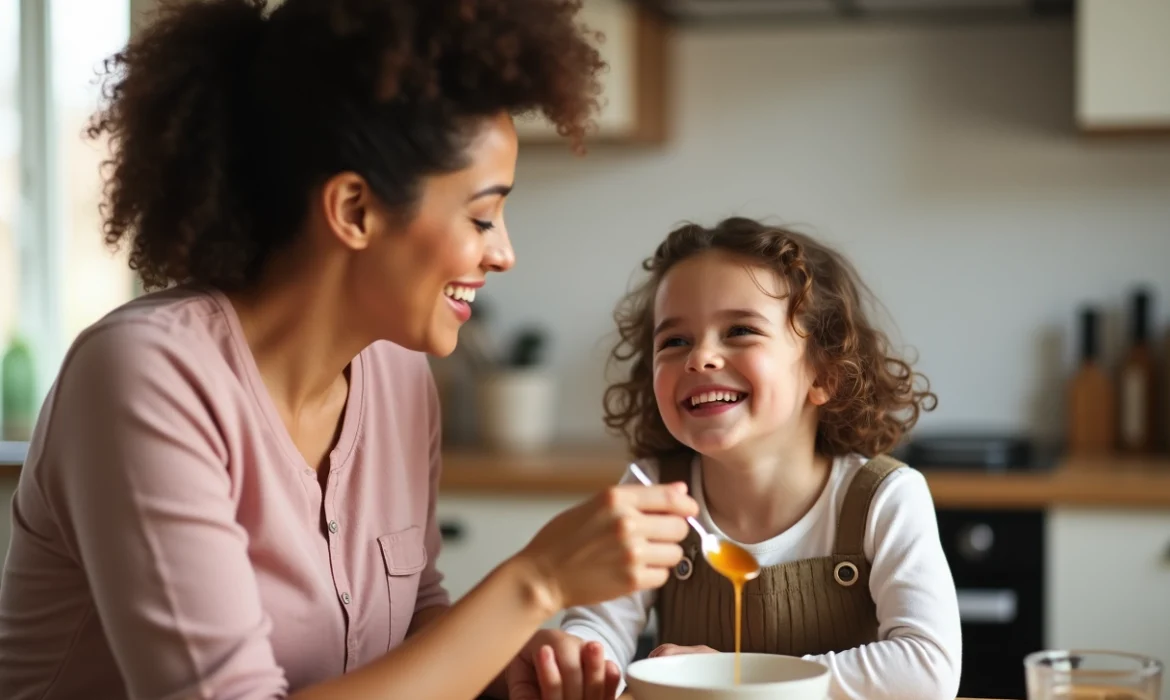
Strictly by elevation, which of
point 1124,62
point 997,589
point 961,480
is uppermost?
point 1124,62

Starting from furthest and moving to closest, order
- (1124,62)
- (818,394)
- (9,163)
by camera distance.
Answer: (9,163)
(1124,62)
(818,394)

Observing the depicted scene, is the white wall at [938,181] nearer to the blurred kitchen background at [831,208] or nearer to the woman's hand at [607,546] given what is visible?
the blurred kitchen background at [831,208]

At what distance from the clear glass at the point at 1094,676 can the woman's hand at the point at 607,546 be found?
302mm

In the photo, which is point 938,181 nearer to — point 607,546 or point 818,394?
point 818,394

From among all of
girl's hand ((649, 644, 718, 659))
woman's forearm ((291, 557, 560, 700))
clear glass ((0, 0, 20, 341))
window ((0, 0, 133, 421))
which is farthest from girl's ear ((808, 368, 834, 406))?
clear glass ((0, 0, 20, 341))

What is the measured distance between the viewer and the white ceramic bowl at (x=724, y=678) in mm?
1017

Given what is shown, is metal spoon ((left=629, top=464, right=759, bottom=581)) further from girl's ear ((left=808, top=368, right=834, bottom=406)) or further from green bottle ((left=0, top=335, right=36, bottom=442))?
green bottle ((left=0, top=335, right=36, bottom=442))

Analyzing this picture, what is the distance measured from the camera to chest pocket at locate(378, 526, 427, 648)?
1.43 meters

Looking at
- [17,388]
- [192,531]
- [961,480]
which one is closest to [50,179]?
[17,388]

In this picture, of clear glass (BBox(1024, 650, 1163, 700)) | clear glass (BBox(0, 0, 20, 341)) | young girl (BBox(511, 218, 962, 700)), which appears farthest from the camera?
clear glass (BBox(0, 0, 20, 341))

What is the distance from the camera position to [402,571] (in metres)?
1.44

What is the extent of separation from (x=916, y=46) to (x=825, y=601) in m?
1.99

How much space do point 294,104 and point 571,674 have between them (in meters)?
0.58

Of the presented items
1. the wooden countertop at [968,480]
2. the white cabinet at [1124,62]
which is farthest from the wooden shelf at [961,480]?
the white cabinet at [1124,62]
